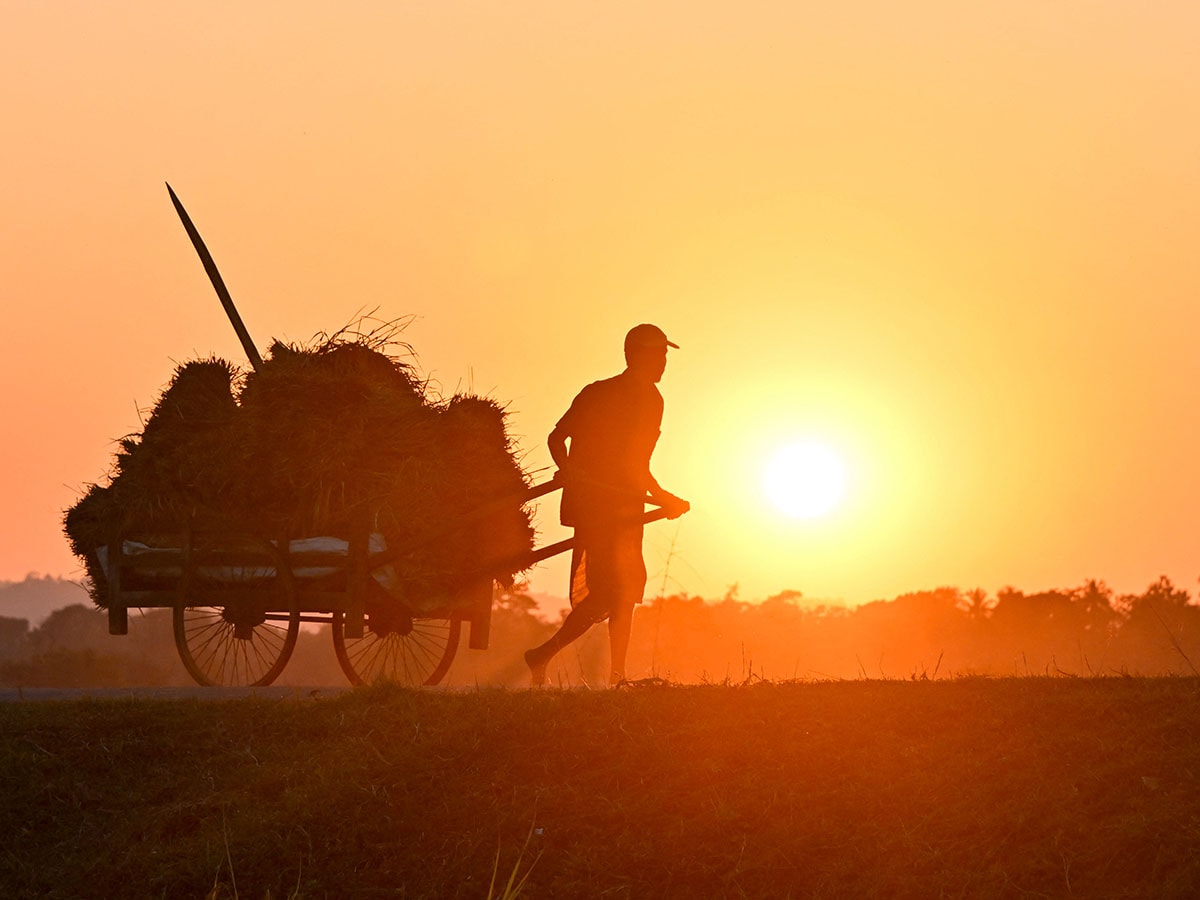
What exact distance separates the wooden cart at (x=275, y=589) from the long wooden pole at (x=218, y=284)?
175 centimetres

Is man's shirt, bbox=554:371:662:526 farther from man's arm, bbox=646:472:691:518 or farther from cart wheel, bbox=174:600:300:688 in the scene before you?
cart wheel, bbox=174:600:300:688

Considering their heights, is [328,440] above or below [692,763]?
above

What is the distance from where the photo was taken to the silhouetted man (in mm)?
11984

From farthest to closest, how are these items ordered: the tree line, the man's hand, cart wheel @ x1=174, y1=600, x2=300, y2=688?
the tree line < cart wheel @ x1=174, y1=600, x2=300, y2=688 < the man's hand

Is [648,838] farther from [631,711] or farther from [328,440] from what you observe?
[328,440]

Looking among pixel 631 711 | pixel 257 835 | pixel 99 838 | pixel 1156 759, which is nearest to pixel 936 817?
pixel 1156 759

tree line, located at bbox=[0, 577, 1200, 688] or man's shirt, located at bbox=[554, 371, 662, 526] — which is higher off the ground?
tree line, located at bbox=[0, 577, 1200, 688]

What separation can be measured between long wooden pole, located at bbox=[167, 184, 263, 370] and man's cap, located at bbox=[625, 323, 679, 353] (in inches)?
133

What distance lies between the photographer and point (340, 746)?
8.76 meters

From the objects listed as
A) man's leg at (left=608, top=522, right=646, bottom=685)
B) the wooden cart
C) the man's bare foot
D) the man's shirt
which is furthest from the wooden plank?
man's leg at (left=608, top=522, right=646, bottom=685)

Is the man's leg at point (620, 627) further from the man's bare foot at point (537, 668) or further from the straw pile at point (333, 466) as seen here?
the straw pile at point (333, 466)

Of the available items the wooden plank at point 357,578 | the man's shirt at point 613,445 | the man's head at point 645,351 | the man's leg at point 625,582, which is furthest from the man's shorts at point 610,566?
the wooden plank at point 357,578

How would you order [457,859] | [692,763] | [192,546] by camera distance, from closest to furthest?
[457,859]
[692,763]
[192,546]

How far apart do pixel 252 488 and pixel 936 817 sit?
686cm
